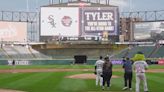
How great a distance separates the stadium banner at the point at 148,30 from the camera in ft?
309

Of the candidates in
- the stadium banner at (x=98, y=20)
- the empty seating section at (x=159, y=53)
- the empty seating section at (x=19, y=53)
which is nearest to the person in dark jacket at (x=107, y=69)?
the empty seating section at (x=159, y=53)

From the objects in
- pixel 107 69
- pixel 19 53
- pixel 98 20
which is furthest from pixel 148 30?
pixel 107 69

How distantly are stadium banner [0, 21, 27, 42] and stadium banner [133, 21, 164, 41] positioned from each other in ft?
83.7

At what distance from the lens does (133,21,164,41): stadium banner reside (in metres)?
94.2

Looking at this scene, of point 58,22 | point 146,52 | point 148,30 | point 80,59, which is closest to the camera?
point 80,59

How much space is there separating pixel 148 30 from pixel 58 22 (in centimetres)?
1936

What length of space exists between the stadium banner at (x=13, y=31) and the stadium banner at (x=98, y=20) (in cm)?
1568

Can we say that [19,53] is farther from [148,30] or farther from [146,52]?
[148,30]

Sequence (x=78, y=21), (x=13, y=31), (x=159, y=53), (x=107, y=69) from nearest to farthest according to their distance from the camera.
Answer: (x=107, y=69)
(x=159, y=53)
(x=78, y=21)
(x=13, y=31)

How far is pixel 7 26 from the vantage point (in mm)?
99875

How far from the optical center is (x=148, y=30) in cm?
9475

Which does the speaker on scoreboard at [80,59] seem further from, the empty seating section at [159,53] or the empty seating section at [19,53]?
the empty seating section at [159,53]

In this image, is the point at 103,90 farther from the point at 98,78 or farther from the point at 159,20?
the point at 159,20

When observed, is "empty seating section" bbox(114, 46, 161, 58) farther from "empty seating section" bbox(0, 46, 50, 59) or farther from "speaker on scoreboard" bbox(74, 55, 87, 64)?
"empty seating section" bbox(0, 46, 50, 59)
